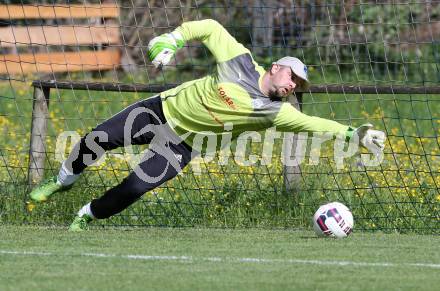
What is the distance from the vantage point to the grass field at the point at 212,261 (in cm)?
684

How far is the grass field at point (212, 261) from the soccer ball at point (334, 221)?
0.12 m

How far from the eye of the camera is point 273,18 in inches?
545

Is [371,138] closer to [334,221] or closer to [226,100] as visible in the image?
[334,221]

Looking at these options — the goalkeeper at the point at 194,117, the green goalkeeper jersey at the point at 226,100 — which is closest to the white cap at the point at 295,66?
the goalkeeper at the point at 194,117

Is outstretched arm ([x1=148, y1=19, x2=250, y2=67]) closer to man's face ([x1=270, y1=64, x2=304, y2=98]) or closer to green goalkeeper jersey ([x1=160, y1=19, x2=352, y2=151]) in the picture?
green goalkeeper jersey ([x1=160, y1=19, x2=352, y2=151])

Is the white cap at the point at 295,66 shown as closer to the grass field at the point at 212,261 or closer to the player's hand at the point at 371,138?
the player's hand at the point at 371,138

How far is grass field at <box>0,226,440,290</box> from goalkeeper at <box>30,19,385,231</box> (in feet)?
1.52

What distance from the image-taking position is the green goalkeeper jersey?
29.5 ft

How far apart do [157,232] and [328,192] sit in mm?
1913

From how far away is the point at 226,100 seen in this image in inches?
356

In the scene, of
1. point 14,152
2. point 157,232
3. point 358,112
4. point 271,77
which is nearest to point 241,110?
point 271,77

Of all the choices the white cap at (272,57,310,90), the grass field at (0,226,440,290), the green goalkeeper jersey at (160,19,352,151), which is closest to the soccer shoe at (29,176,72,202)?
the grass field at (0,226,440,290)

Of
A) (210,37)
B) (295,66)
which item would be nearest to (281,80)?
(295,66)

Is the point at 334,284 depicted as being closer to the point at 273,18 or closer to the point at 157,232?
the point at 157,232
